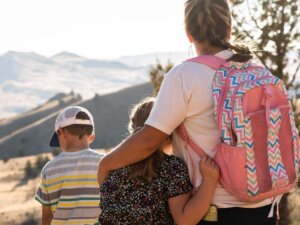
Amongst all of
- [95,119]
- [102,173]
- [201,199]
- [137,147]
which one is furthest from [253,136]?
[95,119]

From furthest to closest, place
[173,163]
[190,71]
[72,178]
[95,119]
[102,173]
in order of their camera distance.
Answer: [95,119], [72,178], [102,173], [173,163], [190,71]

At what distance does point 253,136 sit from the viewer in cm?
287

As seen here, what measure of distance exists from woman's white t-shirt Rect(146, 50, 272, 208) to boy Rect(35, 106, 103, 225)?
144cm

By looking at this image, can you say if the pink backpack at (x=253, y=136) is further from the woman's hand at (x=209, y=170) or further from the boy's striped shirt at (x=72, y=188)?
the boy's striped shirt at (x=72, y=188)

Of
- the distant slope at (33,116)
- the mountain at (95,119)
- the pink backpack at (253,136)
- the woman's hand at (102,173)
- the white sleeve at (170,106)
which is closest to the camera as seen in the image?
the pink backpack at (253,136)

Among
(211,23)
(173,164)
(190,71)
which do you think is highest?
(211,23)

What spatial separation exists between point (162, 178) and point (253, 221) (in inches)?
19.0

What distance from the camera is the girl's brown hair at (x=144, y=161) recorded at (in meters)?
3.16

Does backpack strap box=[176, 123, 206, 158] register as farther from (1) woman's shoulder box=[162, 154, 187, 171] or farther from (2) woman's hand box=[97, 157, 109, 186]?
(2) woman's hand box=[97, 157, 109, 186]

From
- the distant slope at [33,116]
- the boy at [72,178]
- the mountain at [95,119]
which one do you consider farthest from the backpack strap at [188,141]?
the distant slope at [33,116]

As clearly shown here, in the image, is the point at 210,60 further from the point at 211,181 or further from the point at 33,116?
the point at 33,116

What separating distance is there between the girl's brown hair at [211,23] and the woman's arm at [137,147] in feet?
1.67

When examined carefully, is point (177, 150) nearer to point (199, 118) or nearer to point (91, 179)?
point (199, 118)

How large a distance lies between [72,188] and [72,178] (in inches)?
2.6
